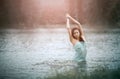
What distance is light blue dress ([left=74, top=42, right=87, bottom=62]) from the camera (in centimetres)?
357

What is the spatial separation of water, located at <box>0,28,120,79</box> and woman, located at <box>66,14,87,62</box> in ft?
0.13

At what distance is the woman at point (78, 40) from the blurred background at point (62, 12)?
2.6 inches

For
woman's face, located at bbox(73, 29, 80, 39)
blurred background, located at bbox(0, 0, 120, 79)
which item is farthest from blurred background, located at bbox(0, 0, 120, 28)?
woman's face, located at bbox(73, 29, 80, 39)

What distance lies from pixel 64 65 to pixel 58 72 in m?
0.09

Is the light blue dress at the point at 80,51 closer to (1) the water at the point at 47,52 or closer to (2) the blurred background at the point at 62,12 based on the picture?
(1) the water at the point at 47,52

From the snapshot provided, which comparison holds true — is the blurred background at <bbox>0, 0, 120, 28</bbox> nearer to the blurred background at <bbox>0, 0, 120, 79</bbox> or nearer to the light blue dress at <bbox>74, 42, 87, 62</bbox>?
the blurred background at <bbox>0, 0, 120, 79</bbox>

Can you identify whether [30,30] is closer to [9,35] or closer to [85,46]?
[9,35]

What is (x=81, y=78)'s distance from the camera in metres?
3.58

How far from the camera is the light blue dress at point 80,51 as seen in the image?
11.7 ft

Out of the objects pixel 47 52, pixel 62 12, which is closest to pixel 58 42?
pixel 47 52

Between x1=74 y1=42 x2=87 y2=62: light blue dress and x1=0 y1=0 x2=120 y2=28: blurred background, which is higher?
x1=0 y1=0 x2=120 y2=28: blurred background

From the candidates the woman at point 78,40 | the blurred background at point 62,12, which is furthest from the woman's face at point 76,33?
the blurred background at point 62,12

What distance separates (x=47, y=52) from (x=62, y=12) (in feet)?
1.40

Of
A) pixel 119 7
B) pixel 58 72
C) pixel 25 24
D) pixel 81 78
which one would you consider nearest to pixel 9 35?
pixel 25 24
